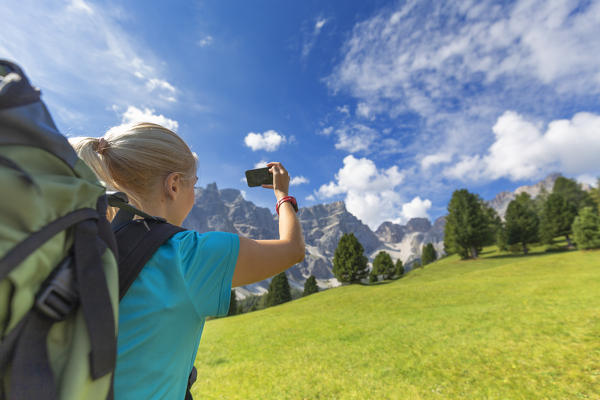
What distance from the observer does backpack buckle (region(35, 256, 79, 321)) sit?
771 mm

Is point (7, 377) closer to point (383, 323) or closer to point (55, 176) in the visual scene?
point (55, 176)

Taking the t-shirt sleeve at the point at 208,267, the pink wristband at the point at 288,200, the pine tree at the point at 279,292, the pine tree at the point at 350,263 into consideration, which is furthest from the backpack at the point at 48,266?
the pine tree at the point at 279,292

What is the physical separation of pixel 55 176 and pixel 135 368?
902mm

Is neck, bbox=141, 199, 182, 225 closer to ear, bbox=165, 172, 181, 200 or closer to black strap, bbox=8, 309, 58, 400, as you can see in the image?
ear, bbox=165, 172, 181, 200

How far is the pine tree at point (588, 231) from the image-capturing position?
32.2 meters

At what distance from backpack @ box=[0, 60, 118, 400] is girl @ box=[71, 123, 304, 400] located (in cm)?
26

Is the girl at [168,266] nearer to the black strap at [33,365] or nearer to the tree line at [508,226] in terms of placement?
the black strap at [33,365]

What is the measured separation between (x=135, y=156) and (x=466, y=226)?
5393cm

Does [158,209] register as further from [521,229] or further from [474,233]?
[521,229]

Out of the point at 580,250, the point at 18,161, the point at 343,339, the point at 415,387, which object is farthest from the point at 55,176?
the point at 580,250

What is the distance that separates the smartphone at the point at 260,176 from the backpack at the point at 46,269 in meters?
1.44

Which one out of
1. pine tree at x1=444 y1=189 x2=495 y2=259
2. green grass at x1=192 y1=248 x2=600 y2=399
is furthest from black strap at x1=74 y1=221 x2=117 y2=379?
pine tree at x1=444 y1=189 x2=495 y2=259

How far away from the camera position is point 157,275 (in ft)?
3.96

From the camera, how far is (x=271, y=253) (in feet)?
5.11
